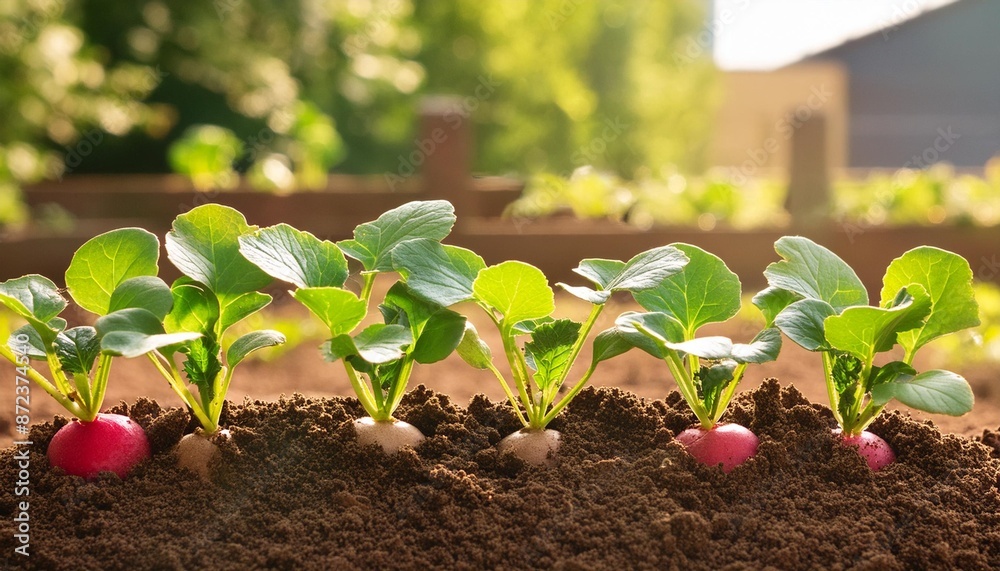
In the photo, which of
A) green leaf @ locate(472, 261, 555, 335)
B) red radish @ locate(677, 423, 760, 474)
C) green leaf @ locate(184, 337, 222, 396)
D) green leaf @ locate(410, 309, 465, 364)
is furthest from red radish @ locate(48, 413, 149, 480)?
red radish @ locate(677, 423, 760, 474)

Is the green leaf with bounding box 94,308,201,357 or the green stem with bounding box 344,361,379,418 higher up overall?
the green leaf with bounding box 94,308,201,357

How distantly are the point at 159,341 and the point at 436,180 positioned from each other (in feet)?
7.86

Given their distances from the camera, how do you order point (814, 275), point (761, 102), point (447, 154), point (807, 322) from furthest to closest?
point (761, 102) → point (447, 154) → point (814, 275) → point (807, 322)

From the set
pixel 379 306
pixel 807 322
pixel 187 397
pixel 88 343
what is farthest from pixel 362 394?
pixel 807 322

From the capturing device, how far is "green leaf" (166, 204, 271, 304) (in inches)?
41.7

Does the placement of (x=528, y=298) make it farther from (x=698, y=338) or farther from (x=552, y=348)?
(x=698, y=338)

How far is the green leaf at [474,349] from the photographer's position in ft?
3.56

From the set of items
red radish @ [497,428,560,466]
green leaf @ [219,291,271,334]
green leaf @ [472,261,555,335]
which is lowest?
red radish @ [497,428,560,466]

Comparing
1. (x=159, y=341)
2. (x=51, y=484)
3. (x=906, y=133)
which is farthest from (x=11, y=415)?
(x=906, y=133)

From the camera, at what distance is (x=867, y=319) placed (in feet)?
3.14

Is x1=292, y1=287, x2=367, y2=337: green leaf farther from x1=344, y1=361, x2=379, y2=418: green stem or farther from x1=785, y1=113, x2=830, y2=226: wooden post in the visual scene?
x1=785, y1=113, x2=830, y2=226: wooden post

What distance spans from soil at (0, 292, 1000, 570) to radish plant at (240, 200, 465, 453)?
45mm

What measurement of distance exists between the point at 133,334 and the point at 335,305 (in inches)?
8.5

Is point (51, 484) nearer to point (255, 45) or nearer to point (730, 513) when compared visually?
point (730, 513)
